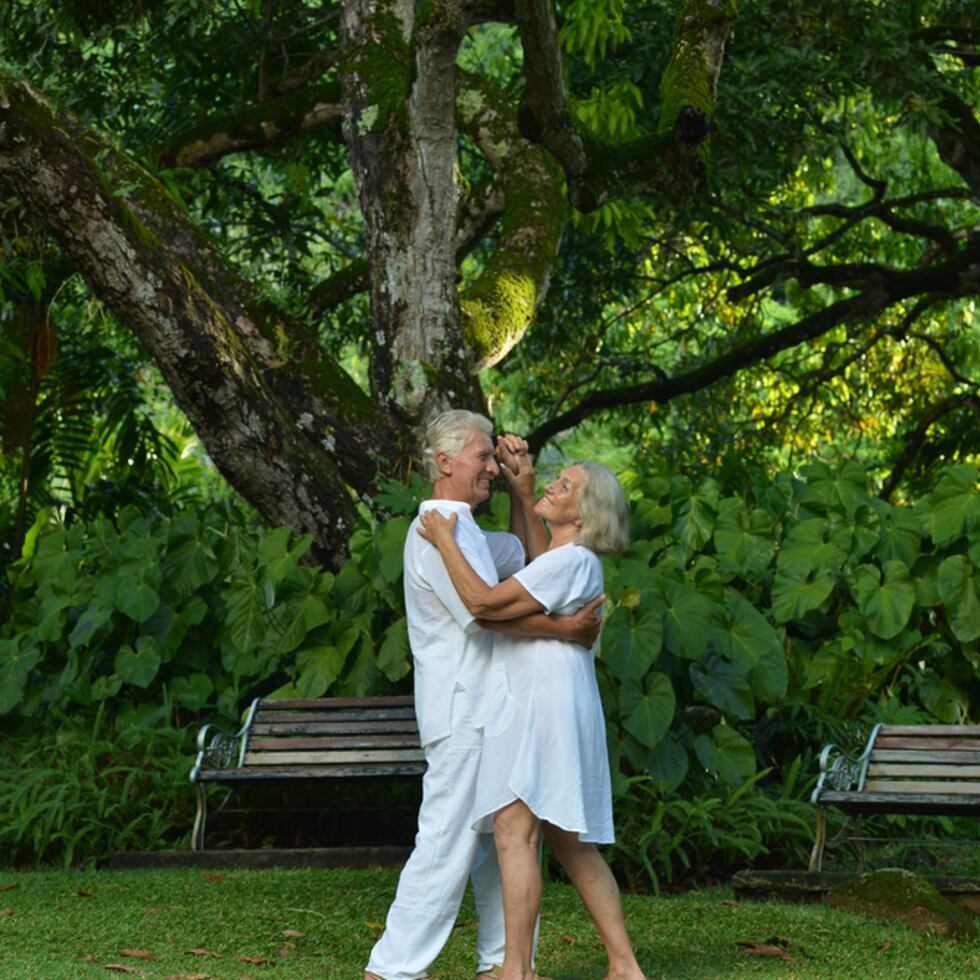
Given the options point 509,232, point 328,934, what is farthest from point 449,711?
point 509,232

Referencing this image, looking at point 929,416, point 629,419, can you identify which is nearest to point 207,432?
point 929,416

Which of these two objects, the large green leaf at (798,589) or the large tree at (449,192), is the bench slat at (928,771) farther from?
the large tree at (449,192)

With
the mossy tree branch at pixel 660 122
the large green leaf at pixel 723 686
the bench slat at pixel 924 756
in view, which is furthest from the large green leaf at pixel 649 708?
the mossy tree branch at pixel 660 122

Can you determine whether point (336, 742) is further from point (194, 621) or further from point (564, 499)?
point (564, 499)

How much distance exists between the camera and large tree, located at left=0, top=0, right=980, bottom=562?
25.3ft

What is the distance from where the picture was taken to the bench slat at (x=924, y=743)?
22.1ft

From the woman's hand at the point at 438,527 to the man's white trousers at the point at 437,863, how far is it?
447mm

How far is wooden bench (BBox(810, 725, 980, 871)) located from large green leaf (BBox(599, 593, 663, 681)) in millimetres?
851

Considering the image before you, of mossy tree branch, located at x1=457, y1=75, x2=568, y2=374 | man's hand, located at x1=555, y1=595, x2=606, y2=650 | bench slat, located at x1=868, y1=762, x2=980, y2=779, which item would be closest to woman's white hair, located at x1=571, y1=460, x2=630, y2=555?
man's hand, located at x1=555, y1=595, x2=606, y2=650

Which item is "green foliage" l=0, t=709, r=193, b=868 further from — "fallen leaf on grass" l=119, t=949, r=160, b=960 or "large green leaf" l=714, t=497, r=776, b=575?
"large green leaf" l=714, t=497, r=776, b=575

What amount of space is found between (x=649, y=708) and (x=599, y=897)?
7.81ft

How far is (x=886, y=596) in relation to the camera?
8117 millimetres

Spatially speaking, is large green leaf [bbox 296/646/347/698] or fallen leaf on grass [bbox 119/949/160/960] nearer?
fallen leaf on grass [bbox 119/949/160/960]

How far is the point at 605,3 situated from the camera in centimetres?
740
